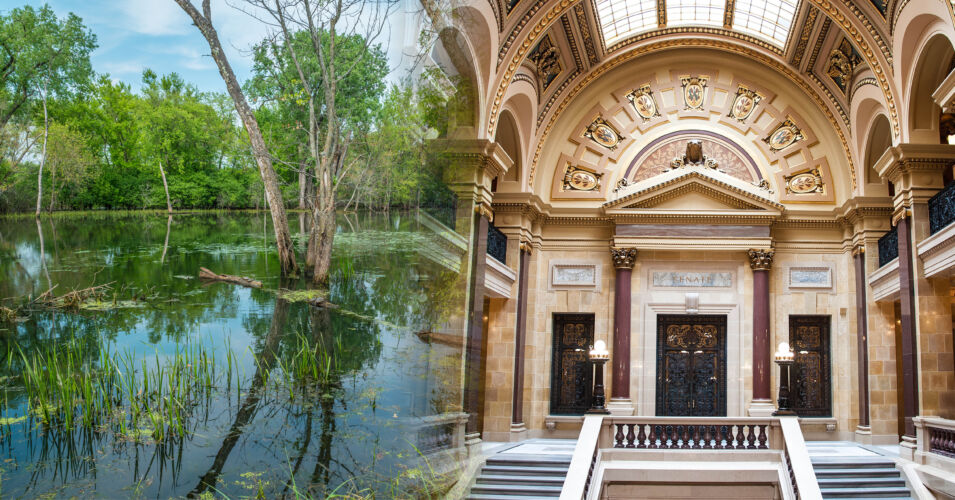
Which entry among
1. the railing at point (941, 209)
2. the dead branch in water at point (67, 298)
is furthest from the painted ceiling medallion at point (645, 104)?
the dead branch in water at point (67, 298)

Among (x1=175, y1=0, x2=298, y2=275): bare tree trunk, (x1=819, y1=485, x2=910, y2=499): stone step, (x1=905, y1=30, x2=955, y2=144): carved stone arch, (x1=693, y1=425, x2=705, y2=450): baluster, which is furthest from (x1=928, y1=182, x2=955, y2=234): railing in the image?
(x1=175, y1=0, x2=298, y2=275): bare tree trunk

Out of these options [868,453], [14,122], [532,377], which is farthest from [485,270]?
[14,122]

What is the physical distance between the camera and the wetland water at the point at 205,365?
494cm

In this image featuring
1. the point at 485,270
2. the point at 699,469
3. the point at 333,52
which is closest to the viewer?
the point at 333,52

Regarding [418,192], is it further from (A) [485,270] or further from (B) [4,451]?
(A) [485,270]

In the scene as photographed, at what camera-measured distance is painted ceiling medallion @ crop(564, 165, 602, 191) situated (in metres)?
19.0

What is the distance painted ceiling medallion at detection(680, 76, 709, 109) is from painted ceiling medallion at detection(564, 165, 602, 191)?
278cm

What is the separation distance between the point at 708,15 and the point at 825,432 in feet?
32.0

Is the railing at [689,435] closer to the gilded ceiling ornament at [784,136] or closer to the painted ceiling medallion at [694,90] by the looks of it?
the gilded ceiling ornament at [784,136]

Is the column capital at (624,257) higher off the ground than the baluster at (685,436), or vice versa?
the column capital at (624,257)

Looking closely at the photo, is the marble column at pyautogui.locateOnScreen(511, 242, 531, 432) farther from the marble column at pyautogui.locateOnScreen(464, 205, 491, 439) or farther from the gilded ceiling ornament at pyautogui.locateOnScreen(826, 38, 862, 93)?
the gilded ceiling ornament at pyautogui.locateOnScreen(826, 38, 862, 93)

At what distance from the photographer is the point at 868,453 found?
14844 millimetres

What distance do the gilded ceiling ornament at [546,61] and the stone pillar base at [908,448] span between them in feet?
32.8

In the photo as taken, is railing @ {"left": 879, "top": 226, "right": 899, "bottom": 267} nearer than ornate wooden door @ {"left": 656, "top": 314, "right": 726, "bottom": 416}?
Yes
